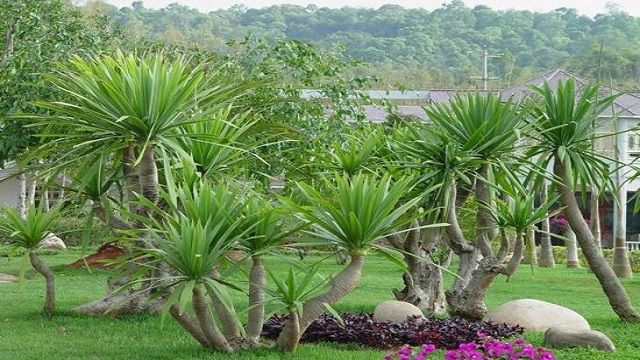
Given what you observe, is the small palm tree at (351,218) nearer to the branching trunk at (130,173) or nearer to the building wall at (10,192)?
the branching trunk at (130,173)

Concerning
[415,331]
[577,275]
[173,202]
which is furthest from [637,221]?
[173,202]

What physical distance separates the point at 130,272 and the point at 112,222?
1477 millimetres

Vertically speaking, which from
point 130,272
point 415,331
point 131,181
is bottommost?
point 415,331

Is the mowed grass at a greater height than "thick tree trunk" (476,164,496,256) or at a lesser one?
lesser

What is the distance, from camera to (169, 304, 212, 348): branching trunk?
955cm

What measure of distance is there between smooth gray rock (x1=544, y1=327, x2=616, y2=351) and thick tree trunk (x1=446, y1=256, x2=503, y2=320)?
6.98ft

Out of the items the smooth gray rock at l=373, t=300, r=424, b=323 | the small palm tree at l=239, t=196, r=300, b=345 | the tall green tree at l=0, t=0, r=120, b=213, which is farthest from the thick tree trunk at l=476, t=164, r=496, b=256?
the tall green tree at l=0, t=0, r=120, b=213

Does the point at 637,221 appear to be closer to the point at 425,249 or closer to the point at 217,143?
the point at 425,249

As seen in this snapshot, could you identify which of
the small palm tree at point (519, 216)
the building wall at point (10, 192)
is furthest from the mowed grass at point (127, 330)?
the building wall at point (10, 192)

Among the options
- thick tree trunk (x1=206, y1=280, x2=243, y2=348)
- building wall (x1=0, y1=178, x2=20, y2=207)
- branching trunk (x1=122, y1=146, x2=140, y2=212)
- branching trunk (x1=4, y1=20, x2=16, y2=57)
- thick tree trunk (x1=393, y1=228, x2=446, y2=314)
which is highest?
branching trunk (x1=4, y1=20, x2=16, y2=57)

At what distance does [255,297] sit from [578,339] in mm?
3203

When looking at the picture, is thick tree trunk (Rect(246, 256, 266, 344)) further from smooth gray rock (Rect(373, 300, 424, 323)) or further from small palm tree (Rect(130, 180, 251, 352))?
smooth gray rock (Rect(373, 300, 424, 323))

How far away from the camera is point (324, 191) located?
1345cm

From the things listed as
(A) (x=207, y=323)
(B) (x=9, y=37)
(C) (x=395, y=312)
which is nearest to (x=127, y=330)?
(A) (x=207, y=323)
